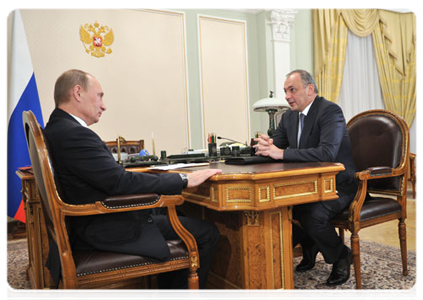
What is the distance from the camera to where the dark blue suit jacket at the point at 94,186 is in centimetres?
159

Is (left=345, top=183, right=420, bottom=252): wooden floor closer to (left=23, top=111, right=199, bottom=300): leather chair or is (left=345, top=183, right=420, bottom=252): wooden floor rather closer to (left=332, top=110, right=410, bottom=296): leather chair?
(left=332, top=110, right=410, bottom=296): leather chair

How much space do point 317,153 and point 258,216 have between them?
61 cm

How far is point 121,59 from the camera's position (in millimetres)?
5207

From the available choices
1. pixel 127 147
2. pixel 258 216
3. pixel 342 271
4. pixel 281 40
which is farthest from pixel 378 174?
pixel 281 40

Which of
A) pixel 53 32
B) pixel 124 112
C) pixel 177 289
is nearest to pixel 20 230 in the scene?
pixel 124 112

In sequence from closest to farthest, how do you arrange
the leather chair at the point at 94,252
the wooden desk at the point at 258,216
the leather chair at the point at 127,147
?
the leather chair at the point at 94,252, the wooden desk at the point at 258,216, the leather chair at the point at 127,147

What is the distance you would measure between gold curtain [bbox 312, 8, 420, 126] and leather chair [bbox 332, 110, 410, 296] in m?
4.05

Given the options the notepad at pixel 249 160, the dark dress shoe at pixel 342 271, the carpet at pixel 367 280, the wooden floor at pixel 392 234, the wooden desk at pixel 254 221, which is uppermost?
the notepad at pixel 249 160

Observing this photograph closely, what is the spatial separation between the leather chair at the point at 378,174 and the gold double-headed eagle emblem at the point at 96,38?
3492 millimetres

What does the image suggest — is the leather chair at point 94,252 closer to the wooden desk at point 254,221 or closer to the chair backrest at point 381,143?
the wooden desk at point 254,221

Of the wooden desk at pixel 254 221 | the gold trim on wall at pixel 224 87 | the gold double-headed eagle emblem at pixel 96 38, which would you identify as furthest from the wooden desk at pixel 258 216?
the gold trim on wall at pixel 224 87

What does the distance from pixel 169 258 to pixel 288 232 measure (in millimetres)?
724

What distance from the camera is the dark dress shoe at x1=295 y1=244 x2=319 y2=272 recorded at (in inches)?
110

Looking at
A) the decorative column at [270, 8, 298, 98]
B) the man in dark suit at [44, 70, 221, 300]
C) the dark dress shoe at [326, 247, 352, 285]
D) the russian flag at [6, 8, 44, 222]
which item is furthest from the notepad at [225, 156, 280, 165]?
the decorative column at [270, 8, 298, 98]
